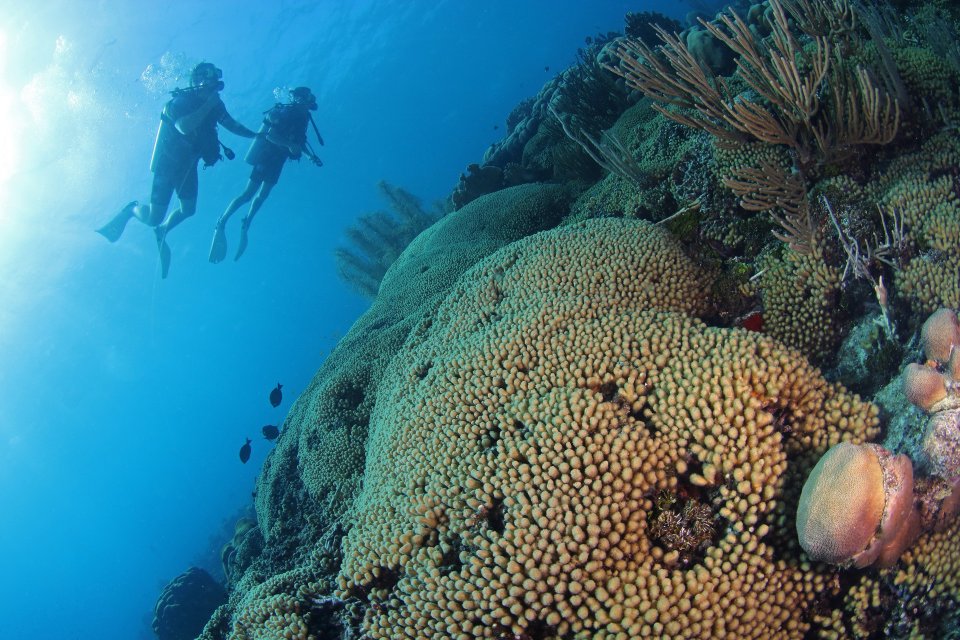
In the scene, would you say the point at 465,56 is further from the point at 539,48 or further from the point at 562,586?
the point at 562,586

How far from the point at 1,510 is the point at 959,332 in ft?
309

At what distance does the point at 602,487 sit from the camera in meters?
1.92

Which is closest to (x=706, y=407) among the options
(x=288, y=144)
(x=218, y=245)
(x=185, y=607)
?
(x=185, y=607)

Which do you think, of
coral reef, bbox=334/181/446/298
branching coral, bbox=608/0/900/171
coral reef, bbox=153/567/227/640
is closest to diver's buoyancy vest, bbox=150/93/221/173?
coral reef, bbox=334/181/446/298

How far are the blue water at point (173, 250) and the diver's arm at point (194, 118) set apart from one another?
448 inches

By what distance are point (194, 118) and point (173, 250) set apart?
51702mm

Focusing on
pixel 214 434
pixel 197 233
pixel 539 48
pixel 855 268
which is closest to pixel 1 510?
pixel 214 434

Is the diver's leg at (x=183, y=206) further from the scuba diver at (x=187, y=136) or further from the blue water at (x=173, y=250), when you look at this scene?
the blue water at (x=173, y=250)

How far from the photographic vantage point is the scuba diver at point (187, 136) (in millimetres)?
12602

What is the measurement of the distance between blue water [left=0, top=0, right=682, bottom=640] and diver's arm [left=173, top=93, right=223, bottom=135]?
37.4ft

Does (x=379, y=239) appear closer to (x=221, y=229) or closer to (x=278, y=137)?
(x=278, y=137)

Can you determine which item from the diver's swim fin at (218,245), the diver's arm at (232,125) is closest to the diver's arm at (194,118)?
the diver's arm at (232,125)

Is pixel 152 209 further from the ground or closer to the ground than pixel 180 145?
further from the ground

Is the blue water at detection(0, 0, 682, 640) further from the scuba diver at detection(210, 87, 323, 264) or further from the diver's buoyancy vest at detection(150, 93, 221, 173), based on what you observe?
the diver's buoyancy vest at detection(150, 93, 221, 173)
